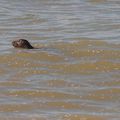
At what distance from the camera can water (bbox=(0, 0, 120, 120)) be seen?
6586mm

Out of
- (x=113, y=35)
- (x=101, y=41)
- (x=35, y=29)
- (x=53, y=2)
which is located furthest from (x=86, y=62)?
(x=53, y=2)

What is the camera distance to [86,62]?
8539 mm

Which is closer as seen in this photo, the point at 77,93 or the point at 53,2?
the point at 77,93

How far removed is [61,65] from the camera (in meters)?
8.42

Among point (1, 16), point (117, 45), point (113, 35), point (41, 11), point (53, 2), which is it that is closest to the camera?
point (117, 45)

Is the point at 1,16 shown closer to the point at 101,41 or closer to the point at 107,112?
the point at 101,41

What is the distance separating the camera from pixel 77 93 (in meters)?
7.11

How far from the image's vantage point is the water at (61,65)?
21.6 ft

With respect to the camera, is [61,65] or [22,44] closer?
[61,65]

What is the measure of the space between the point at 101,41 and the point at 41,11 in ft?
12.3

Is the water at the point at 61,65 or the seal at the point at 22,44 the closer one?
the water at the point at 61,65

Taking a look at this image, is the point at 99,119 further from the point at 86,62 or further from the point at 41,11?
the point at 41,11

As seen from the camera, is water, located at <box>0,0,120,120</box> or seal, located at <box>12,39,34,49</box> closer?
water, located at <box>0,0,120,120</box>

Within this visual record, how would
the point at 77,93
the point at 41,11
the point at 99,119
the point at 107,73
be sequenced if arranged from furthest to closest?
1. the point at 41,11
2. the point at 107,73
3. the point at 77,93
4. the point at 99,119
